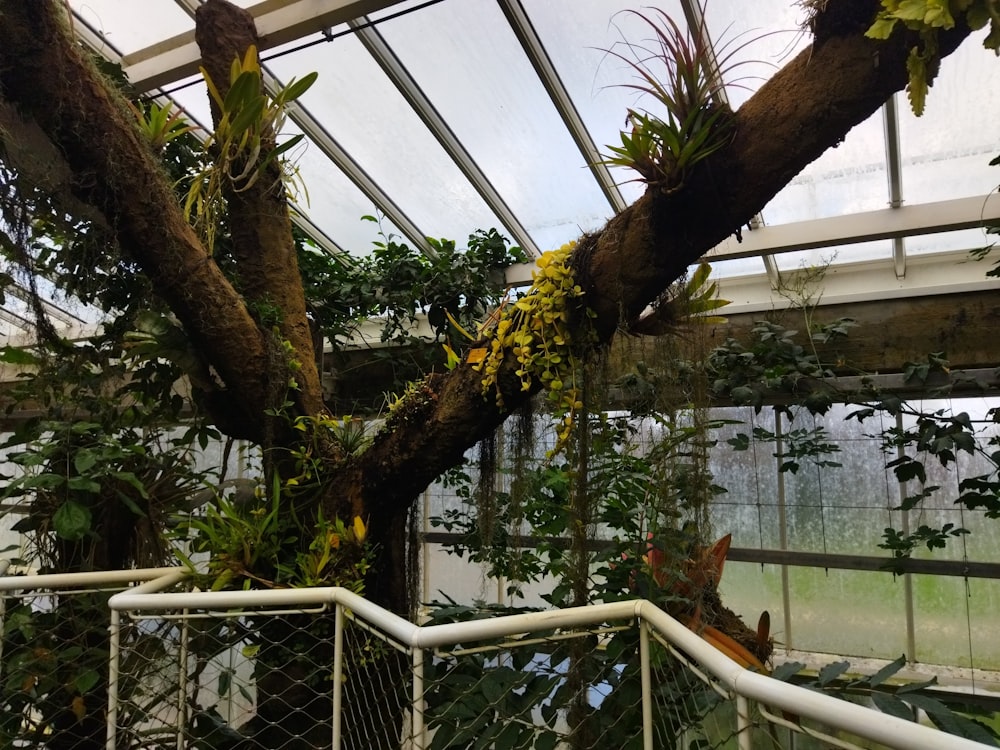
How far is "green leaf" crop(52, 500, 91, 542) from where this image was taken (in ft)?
6.87

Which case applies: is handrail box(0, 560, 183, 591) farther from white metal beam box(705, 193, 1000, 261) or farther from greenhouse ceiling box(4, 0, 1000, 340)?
white metal beam box(705, 193, 1000, 261)

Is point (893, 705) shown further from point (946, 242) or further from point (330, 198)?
point (330, 198)

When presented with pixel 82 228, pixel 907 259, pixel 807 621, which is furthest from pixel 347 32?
pixel 807 621

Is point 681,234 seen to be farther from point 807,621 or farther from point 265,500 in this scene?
point 807,621

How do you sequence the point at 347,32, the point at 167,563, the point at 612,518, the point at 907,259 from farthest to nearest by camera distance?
the point at 907,259 < the point at 347,32 < the point at 167,563 < the point at 612,518

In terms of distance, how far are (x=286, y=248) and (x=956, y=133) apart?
10.0ft

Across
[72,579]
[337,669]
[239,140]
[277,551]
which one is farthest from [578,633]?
[239,140]

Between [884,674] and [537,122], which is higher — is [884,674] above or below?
below

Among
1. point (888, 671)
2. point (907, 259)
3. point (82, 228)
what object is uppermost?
point (907, 259)

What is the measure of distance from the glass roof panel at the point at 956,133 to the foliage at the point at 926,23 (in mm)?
1915

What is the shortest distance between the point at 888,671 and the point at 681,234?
99 centimetres

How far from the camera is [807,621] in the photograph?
3875 millimetres

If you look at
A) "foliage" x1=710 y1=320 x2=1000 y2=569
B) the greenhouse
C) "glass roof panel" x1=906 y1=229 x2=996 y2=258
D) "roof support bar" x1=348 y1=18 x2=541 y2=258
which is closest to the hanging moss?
the greenhouse

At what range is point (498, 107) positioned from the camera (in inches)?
123
